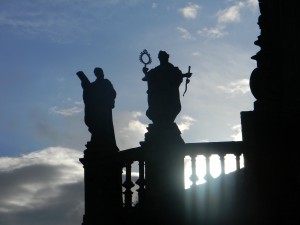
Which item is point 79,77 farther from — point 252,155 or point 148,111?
point 252,155

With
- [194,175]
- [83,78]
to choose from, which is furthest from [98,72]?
[194,175]

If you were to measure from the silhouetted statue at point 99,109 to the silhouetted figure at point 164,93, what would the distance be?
6.16 feet

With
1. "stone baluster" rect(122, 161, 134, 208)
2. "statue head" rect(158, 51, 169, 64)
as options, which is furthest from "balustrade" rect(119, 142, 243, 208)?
"statue head" rect(158, 51, 169, 64)

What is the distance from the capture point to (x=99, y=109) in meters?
15.5

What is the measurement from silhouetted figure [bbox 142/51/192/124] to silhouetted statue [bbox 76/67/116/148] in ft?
6.16

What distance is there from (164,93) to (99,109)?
7.52 ft

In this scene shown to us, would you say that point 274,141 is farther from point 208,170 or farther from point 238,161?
point 208,170

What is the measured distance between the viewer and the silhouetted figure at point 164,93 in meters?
13.6

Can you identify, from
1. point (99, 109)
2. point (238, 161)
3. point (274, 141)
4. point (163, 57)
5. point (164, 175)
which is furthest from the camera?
point (99, 109)

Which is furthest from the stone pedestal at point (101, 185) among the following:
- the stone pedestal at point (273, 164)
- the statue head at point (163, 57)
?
the stone pedestal at point (273, 164)

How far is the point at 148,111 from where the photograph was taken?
1374 centimetres

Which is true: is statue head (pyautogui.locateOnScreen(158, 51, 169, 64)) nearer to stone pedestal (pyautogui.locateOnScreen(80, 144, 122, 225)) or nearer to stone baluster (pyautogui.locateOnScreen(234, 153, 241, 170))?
stone pedestal (pyautogui.locateOnScreen(80, 144, 122, 225))

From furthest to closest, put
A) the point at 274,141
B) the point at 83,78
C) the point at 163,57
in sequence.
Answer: the point at 83,78, the point at 163,57, the point at 274,141

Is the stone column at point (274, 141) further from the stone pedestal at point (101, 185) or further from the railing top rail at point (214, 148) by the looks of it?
the stone pedestal at point (101, 185)
